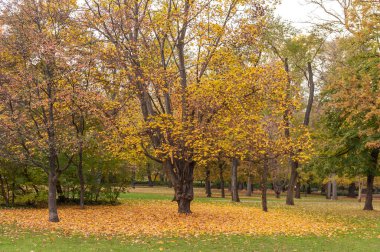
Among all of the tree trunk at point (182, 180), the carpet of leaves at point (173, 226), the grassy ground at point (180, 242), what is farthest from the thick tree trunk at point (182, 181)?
the grassy ground at point (180, 242)

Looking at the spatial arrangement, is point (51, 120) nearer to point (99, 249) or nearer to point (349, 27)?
point (99, 249)

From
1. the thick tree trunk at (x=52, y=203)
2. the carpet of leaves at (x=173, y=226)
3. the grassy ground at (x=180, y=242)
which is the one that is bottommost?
the carpet of leaves at (x=173, y=226)

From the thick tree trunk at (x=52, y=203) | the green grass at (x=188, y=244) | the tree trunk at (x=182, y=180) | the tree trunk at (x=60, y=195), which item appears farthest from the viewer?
the tree trunk at (x=60, y=195)

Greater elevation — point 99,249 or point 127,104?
point 127,104

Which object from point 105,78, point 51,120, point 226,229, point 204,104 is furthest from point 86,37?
point 226,229

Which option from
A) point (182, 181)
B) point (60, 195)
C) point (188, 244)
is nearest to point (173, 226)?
point (188, 244)

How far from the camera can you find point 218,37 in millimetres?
17938

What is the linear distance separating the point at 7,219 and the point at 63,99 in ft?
16.8

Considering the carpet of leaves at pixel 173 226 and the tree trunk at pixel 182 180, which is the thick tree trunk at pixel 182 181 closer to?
the tree trunk at pixel 182 180

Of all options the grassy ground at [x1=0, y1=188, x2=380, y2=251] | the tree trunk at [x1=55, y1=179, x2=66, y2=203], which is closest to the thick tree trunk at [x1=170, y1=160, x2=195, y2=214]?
the grassy ground at [x1=0, y1=188, x2=380, y2=251]

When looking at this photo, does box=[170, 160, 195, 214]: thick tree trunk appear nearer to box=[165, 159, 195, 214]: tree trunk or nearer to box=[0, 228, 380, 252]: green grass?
box=[165, 159, 195, 214]: tree trunk

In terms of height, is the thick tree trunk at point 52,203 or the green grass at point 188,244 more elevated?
the thick tree trunk at point 52,203

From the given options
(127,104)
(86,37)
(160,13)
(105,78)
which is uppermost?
(160,13)

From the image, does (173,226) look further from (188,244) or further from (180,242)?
(188,244)
